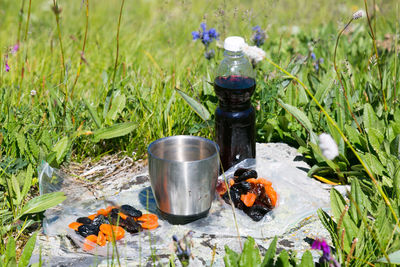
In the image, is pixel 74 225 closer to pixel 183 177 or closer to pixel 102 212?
pixel 102 212

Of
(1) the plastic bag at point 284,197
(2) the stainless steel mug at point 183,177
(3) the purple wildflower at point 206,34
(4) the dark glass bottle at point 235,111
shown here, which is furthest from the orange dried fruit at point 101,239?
(3) the purple wildflower at point 206,34

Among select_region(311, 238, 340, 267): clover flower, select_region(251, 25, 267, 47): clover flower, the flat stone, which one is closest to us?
select_region(311, 238, 340, 267): clover flower

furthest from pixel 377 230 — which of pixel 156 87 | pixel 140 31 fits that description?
pixel 140 31

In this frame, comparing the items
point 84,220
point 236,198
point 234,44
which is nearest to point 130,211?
point 84,220

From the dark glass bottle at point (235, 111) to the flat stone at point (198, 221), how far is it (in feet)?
0.40

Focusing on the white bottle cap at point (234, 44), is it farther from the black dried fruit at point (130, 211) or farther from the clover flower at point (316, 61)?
the clover flower at point (316, 61)

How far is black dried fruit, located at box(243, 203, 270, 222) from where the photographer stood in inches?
83.4

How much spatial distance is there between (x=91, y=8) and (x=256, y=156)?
126 inches

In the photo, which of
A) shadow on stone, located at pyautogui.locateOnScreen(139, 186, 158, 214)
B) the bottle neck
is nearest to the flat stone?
shadow on stone, located at pyautogui.locateOnScreen(139, 186, 158, 214)

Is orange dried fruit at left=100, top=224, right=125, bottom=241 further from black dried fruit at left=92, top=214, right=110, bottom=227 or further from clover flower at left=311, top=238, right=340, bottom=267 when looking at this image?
clover flower at left=311, top=238, right=340, bottom=267

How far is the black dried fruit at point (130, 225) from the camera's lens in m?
1.99

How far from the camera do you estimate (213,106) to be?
2.79 metres

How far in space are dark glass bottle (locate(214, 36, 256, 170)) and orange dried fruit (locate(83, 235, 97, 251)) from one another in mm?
776

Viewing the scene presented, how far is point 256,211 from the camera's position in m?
2.13
